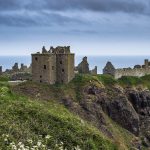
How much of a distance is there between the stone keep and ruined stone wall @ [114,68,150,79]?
17633 mm

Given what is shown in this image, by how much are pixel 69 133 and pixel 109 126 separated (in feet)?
151

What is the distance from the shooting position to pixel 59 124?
139ft

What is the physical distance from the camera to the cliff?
271 feet

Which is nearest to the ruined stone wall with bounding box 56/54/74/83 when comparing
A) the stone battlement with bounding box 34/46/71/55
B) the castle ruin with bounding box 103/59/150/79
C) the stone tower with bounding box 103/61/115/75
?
the stone battlement with bounding box 34/46/71/55

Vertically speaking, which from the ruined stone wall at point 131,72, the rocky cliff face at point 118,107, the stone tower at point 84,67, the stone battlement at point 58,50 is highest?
the stone battlement at point 58,50

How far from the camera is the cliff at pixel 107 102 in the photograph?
82750 mm

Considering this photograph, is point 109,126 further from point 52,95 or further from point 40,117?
point 40,117

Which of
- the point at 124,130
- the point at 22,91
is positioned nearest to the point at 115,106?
the point at 124,130

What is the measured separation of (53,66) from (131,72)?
26.3 meters

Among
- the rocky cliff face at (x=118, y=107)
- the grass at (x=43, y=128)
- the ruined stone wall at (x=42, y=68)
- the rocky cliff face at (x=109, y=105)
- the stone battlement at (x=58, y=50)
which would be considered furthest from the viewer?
the stone battlement at (x=58, y=50)

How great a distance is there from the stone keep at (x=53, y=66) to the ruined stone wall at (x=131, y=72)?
17.6 metres

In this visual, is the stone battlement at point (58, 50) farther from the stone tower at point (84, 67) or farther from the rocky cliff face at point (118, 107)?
the stone tower at point (84, 67)

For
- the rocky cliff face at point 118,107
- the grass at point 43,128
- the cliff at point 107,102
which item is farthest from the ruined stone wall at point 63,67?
the grass at point 43,128

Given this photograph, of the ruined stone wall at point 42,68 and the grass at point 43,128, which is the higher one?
the ruined stone wall at point 42,68
